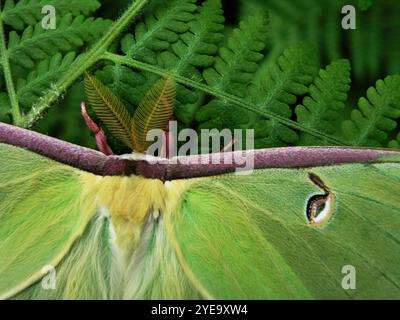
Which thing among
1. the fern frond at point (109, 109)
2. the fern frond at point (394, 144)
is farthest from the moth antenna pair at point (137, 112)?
the fern frond at point (394, 144)

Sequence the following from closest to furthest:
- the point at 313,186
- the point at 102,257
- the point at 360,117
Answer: the point at 313,186 < the point at 102,257 < the point at 360,117

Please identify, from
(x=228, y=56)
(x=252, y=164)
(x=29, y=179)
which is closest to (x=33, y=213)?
(x=29, y=179)

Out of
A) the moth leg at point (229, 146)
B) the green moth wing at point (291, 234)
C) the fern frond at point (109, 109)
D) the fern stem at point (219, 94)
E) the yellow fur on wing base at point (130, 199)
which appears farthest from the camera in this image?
the fern stem at point (219, 94)

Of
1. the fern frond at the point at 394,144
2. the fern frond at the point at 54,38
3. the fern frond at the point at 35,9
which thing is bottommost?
the fern frond at the point at 394,144

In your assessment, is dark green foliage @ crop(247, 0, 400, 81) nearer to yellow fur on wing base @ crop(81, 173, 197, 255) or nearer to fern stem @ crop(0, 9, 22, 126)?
yellow fur on wing base @ crop(81, 173, 197, 255)

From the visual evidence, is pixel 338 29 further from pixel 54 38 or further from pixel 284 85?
pixel 54 38

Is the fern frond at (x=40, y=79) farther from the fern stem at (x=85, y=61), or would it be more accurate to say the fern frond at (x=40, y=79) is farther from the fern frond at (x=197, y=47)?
the fern frond at (x=197, y=47)

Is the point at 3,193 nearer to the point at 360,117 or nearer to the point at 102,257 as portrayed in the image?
the point at 102,257
